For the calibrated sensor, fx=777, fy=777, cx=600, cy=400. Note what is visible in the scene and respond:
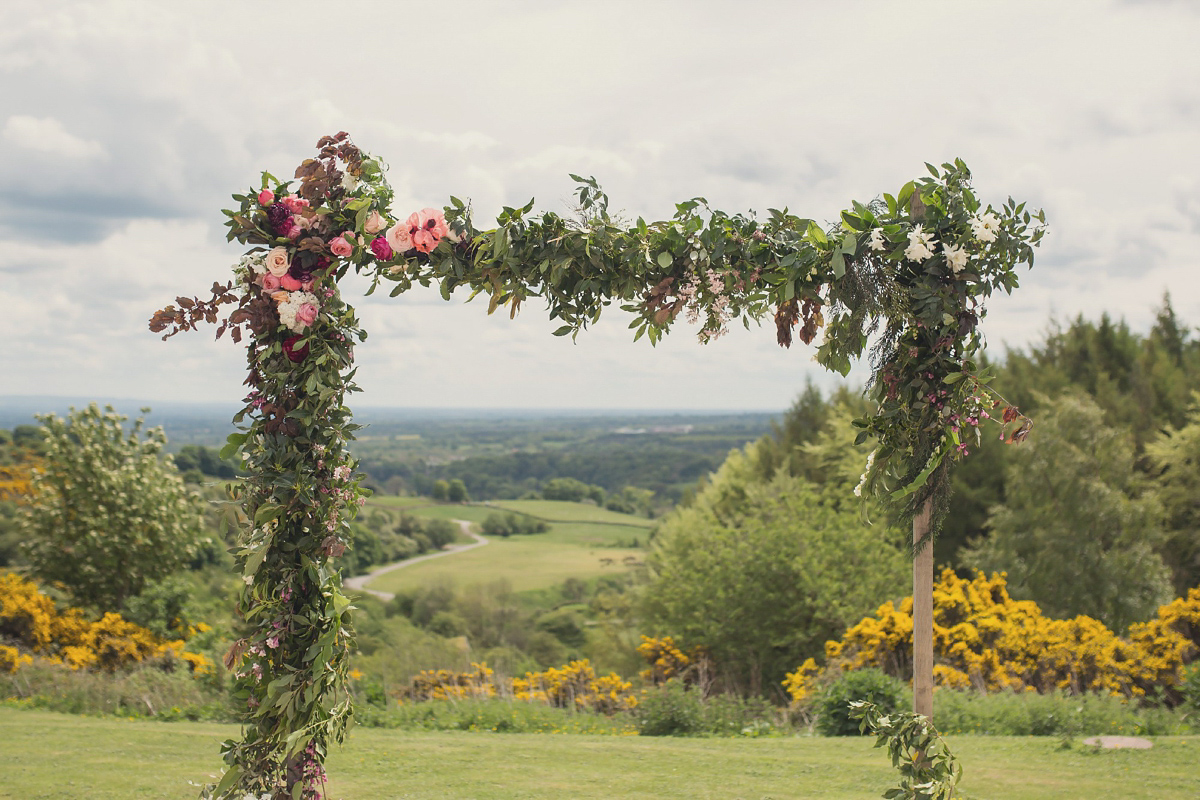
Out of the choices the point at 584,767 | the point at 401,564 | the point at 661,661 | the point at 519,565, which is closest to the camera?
the point at 584,767

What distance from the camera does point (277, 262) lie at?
3.31m

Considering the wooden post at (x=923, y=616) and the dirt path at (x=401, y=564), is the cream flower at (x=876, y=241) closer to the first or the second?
the wooden post at (x=923, y=616)

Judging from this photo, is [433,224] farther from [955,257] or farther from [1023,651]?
[1023,651]

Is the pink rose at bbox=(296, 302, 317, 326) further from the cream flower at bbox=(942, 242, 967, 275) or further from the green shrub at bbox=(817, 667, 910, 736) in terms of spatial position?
the green shrub at bbox=(817, 667, 910, 736)

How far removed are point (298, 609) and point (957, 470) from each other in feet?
55.7

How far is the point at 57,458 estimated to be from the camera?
31.3 feet

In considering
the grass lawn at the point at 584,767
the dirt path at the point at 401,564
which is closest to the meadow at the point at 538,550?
the dirt path at the point at 401,564

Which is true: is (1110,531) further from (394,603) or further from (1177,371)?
(394,603)

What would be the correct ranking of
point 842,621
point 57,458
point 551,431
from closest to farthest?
point 57,458
point 842,621
point 551,431

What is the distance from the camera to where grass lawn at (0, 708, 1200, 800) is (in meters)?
4.48

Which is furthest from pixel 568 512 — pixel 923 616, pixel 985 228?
pixel 985 228

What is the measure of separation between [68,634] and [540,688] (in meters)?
5.55

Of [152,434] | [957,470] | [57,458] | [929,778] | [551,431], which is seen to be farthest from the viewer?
[551,431]

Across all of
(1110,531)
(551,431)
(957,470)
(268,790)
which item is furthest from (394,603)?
(551,431)
